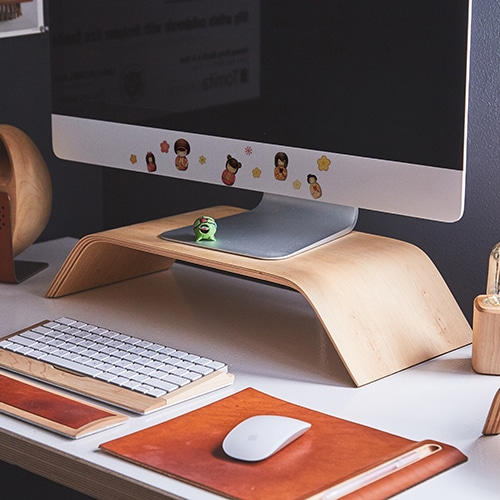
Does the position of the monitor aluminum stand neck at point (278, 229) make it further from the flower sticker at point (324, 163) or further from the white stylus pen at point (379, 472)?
the white stylus pen at point (379, 472)

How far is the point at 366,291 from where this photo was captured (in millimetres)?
1230

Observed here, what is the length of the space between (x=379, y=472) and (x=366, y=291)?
0.33m

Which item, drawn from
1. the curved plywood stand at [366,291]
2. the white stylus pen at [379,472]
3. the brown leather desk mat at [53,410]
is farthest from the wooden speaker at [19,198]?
the white stylus pen at [379,472]

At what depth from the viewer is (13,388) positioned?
1.14m

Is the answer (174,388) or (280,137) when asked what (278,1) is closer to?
(280,137)

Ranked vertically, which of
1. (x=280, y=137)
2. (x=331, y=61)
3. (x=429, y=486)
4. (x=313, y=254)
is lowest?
(x=429, y=486)

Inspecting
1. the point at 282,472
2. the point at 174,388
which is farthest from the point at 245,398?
the point at 282,472

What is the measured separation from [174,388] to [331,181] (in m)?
0.34

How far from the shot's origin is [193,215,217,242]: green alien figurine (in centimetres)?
134

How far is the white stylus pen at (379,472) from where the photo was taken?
0.90 m

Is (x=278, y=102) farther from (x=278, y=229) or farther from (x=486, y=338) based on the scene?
(x=486, y=338)

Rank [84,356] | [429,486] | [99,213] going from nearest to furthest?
[429,486], [84,356], [99,213]

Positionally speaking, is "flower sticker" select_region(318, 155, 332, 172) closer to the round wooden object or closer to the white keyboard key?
the white keyboard key

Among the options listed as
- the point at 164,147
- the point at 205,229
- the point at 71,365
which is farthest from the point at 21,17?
the point at 71,365
